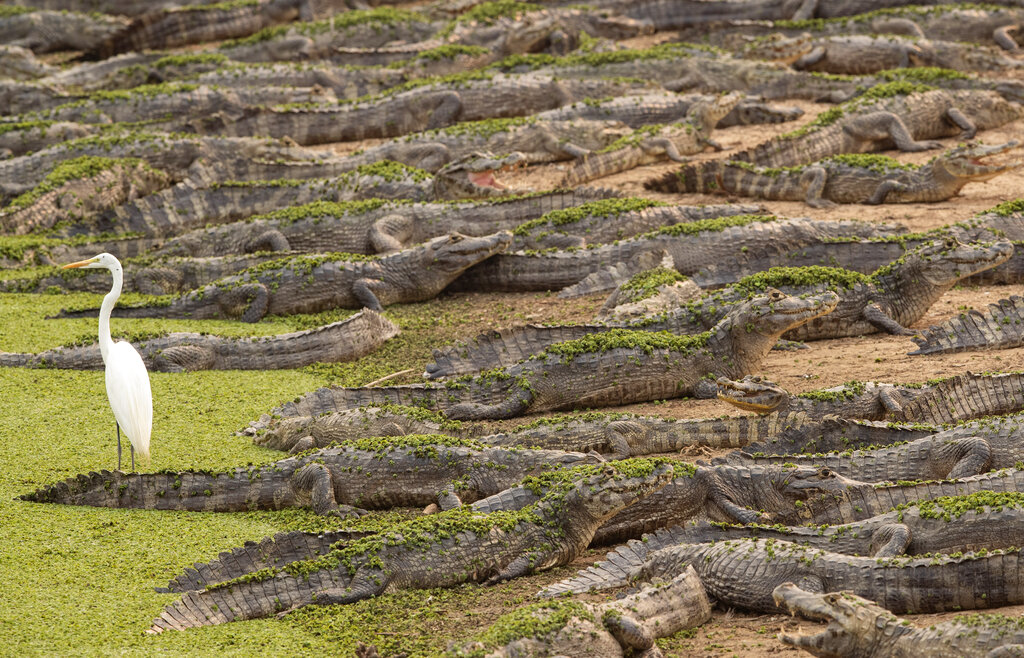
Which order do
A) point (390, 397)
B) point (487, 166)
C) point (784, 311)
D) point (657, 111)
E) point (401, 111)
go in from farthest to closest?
point (401, 111), point (657, 111), point (487, 166), point (784, 311), point (390, 397)

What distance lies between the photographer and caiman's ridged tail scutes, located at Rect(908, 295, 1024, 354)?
27.5 ft

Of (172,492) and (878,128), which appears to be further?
(878,128)

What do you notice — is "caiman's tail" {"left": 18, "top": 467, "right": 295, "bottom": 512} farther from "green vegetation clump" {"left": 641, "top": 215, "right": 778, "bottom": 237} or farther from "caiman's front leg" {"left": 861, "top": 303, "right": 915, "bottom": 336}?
"green vegetation clump" {"left": 641, "top": 215, "right": 778, "bottom": 237}

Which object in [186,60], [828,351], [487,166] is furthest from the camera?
[186,60]

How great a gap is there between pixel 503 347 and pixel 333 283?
2122 mm

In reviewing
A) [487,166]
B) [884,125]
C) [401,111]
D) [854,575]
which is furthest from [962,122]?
[854,575]

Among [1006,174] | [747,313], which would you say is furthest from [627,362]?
[1006,174]

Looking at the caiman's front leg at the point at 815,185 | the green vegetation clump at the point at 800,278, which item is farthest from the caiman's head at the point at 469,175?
the green vegetation clump at the point at 800,278

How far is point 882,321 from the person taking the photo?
902cm

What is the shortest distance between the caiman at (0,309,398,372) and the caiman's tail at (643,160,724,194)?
4.12 m

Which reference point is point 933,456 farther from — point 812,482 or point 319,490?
point 319,490

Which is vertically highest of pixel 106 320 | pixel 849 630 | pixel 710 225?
pixel 106 320

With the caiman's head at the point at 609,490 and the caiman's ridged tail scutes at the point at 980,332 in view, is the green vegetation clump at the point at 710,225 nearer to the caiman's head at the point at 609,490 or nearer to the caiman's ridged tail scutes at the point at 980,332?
the caiman's ridged tail scutes at the point at 980,332

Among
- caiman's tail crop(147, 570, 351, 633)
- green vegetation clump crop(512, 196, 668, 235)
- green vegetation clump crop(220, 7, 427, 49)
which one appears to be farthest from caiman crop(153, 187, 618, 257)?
green vegetation clump crop(220, 7, 427, 49)
